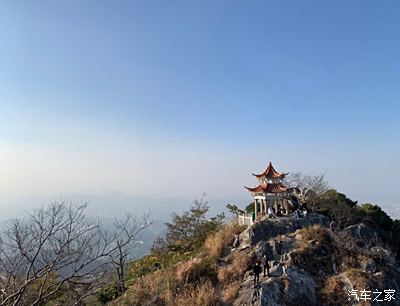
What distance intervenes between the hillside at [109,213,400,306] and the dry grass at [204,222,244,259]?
0.16ft

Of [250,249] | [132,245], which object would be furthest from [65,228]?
[250,249]

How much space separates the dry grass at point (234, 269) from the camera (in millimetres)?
14719

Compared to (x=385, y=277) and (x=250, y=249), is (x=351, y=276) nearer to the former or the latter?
(x=385, y=277)

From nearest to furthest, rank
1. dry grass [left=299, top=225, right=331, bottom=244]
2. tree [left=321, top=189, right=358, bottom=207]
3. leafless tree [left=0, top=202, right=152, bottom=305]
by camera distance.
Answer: leafless tree [left=0, top=202, right=152, bottom=305], dry grass [left=299, top=225, right=331, bottom=244], tree [left=321, top=189, right=358, bottom=207]

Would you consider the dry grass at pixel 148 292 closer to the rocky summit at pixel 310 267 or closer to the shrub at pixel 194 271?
the shrub at pixel 194 271

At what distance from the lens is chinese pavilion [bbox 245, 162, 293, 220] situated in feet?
71.0

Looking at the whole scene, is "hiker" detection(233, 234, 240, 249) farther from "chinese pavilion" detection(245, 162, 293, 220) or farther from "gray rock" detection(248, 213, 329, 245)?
"chinese pavilion" detection(245, 162, 293, 220)

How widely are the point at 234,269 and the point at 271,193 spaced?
753cm

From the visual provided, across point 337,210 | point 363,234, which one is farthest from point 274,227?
point 337,210

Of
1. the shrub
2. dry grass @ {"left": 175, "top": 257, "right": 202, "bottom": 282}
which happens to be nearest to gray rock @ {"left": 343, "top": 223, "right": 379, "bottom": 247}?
the shrub

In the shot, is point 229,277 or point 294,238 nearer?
point 229,277

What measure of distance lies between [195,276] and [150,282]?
2.03 metres

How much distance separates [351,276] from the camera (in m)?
13.8

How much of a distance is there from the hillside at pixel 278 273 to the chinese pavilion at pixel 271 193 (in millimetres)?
3615
